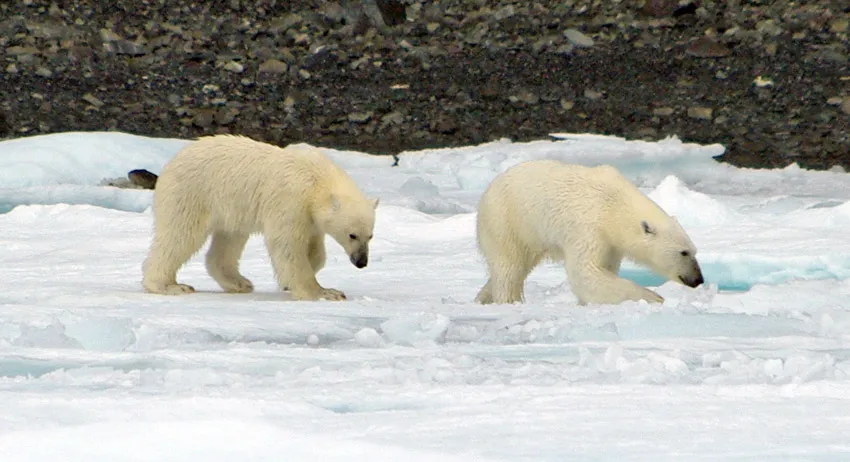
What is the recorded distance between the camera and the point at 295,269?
5.16m

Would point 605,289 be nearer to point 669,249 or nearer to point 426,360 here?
point 669,249

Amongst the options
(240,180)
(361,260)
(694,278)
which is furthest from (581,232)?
(240,180)

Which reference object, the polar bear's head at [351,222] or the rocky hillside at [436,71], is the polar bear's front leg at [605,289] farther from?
the rocky hillside at [436,71]

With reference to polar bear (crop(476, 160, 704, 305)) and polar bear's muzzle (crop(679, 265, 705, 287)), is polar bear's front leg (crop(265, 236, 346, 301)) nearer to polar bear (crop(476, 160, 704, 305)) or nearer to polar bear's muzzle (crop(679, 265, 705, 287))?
polar bear (crop(476, 160, 704, 305))

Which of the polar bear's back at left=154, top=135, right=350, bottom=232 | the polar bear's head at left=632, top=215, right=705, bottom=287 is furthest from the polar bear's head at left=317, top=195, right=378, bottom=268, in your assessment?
the polar bear's head at left=632, top=215, right=705, bottom=287

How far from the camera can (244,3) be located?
18.9m

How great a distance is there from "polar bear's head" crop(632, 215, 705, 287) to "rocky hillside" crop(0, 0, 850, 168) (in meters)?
7.90

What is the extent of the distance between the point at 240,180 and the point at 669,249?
1.63 meters

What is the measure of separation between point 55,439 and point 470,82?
13436mm

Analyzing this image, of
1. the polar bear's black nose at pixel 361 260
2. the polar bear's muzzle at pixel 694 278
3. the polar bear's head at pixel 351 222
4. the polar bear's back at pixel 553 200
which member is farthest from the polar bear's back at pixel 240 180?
the polar bear's muzzle at pixel 694 278

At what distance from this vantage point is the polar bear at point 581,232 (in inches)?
194

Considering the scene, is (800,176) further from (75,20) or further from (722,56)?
(75,20)

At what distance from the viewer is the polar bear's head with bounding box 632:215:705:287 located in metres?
4.92

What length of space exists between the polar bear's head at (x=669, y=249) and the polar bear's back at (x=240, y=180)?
3.85 ft
